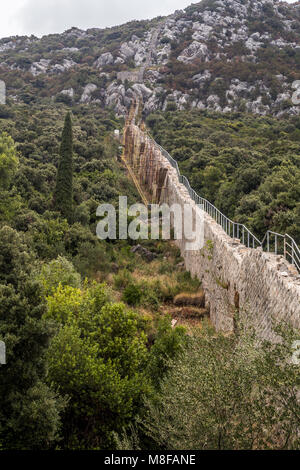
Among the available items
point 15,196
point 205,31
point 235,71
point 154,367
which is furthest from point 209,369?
point 205,31

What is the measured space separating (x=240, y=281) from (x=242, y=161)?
26.5 m

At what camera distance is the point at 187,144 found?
154 feet

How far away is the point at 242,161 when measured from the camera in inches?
1460

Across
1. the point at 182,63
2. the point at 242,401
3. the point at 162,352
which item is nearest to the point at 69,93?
the point at 182,63

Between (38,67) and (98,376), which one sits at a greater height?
(38,67)

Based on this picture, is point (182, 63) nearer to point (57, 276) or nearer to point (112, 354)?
point (57, 276)

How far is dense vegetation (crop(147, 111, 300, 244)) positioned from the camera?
24.0 meters

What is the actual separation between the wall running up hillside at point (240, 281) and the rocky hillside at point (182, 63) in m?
46.2

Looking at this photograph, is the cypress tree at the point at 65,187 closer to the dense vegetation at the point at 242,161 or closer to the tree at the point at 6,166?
the tree at the point at 6,166

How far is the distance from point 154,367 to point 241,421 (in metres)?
6.32

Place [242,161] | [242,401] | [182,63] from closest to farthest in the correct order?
[242,401]
[242,161]
[182,63]

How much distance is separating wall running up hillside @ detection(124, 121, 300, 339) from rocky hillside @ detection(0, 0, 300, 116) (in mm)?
46154

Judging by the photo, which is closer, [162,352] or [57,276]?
[162,352]
